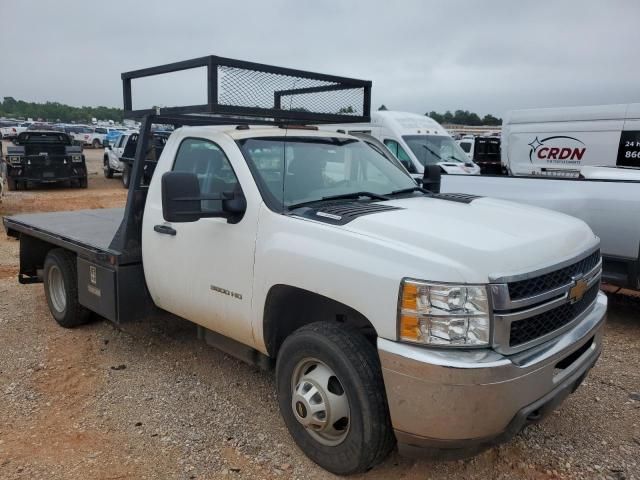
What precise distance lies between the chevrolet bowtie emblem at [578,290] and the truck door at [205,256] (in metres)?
1.82

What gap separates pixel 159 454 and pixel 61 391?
4.23ft

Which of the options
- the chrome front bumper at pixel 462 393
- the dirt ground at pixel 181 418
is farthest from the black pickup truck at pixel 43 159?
the chrome front bumper at pixel 462 393

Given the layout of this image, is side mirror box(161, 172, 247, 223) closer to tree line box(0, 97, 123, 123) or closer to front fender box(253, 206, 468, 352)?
front fender box(253, 206, 468, 352)

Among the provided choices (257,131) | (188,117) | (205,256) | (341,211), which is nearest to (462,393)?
(341,211)

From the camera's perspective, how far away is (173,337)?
527cm

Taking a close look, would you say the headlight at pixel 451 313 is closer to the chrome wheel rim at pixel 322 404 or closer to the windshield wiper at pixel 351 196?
Answer: the chrome wheel rim at pixel 322 404

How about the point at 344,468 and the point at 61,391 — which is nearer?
the point at 344,468

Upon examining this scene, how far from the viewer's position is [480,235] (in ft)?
9.32

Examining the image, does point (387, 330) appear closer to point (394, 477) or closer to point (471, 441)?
point (471, 441)

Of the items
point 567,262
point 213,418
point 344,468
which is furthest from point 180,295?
point 567,262

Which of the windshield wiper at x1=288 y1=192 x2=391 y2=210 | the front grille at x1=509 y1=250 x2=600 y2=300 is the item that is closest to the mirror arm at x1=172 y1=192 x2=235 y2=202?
the windshield wiper at x1=288 y1=192 x2=391 y2=210

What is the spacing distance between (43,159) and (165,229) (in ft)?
50.5

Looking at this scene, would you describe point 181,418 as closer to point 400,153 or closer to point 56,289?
point 56,289

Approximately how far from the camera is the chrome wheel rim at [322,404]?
118 inches
